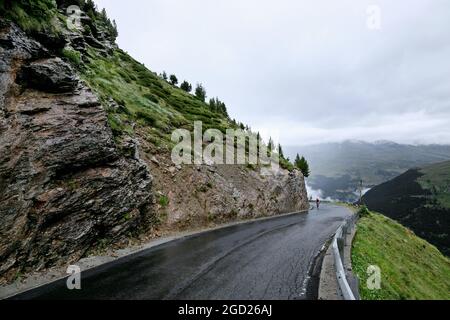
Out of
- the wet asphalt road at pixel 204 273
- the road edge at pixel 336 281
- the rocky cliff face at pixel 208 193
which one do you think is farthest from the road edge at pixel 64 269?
the road edge at pixel 336 281

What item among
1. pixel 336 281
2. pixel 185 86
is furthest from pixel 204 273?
pixel 185 86

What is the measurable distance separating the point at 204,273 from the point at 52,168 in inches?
312

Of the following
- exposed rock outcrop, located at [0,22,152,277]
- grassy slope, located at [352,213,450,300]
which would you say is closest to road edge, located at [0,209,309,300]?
exposed rock outcrop, located at [0,22,152,277]

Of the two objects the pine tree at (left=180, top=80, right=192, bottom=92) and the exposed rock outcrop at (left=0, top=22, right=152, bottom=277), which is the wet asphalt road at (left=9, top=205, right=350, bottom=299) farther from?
the pine tree at (left=180, top=80, right=192, bottom=92)

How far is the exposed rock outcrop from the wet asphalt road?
2.11m

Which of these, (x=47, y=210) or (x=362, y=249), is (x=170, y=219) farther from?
(x=362, y=249)

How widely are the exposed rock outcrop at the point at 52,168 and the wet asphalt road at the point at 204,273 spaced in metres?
2.11

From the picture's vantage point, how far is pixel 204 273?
41.4 feet

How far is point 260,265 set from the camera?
45.4 feet

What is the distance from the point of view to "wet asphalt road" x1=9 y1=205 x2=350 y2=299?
10422 mm

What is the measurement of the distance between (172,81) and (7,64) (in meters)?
73.6

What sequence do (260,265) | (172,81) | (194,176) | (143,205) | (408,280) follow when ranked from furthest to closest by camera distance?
(172,81)
(194,176)
(408,280)
(143,205)
(260,265)

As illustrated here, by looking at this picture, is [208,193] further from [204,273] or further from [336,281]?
[336,281]
